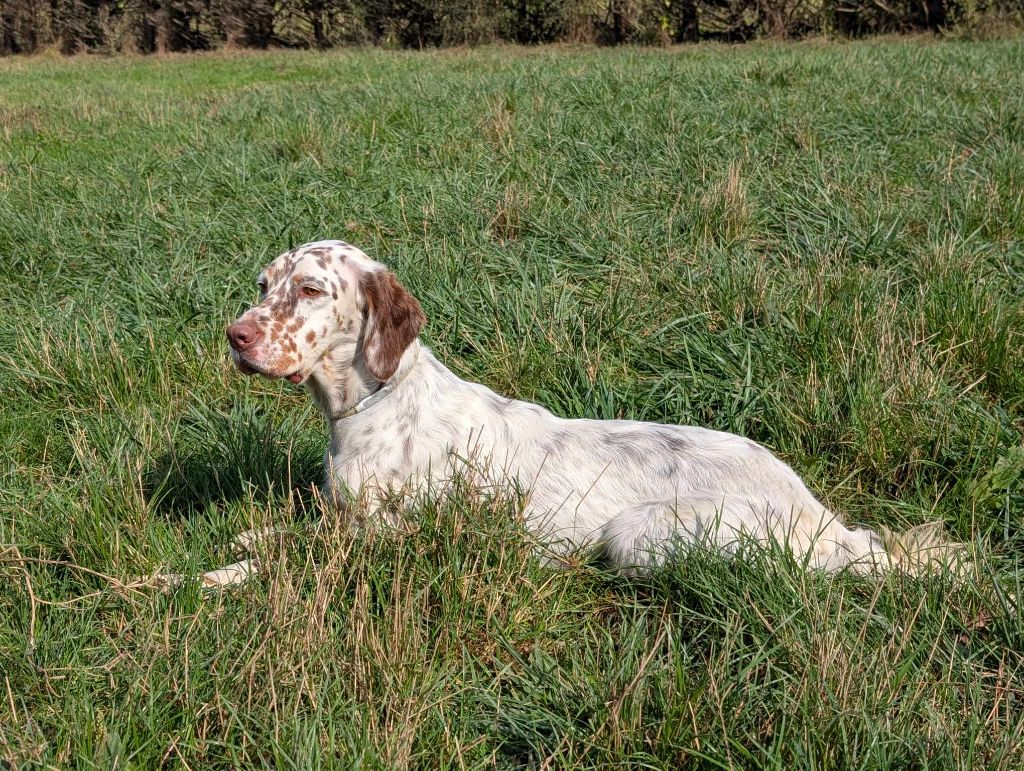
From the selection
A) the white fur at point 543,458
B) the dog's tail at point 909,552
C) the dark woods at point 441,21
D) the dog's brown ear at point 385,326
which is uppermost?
the dark woods at point 441,21

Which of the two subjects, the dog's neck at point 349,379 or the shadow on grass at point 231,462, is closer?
the dog's neck at point 349,379

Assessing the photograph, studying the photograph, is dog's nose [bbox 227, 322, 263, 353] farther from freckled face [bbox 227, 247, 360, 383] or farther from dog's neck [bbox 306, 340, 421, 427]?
dog's neck [bbox 306, 340, 421, 427]

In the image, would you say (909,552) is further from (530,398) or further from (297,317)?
(297,317)

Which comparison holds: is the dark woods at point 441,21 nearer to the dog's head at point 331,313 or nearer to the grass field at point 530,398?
the grass field at point 530,398

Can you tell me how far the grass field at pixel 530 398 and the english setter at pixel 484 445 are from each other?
0.21 meters

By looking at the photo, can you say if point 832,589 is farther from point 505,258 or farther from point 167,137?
point 167,137

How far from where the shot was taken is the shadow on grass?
3135 mm

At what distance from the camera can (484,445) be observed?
2990 mm

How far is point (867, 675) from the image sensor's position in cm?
199

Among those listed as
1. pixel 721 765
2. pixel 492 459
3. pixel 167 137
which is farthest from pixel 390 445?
pixel 167 137

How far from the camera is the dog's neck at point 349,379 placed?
3010 millimetres

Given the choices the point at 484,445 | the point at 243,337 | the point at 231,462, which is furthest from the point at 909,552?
the point at 231,462

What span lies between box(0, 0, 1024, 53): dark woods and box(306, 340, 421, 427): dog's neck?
57.0 ft

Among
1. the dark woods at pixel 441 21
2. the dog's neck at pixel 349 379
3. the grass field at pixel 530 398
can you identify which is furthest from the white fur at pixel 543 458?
the dark woods at pixel 441 21
